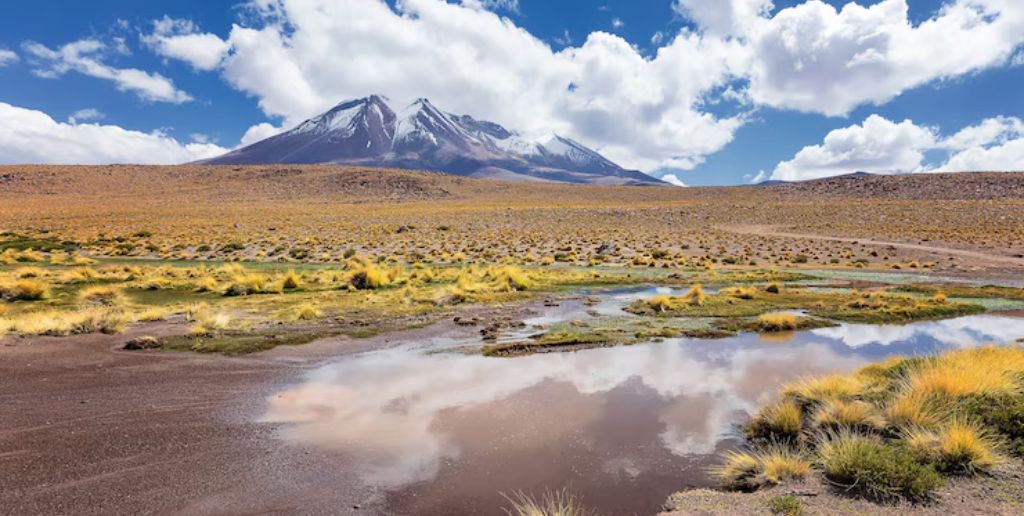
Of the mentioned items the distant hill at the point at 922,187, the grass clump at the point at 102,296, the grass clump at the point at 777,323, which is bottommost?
the grass clump at the point at 102,296

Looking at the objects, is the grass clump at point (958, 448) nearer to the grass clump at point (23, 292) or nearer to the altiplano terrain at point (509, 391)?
the altiplano terrain at point (509, 391)

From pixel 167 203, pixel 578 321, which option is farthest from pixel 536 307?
pixel 167 203

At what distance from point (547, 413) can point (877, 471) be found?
4361mm

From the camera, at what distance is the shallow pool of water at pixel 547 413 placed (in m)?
6.57

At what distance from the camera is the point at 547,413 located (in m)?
8.72

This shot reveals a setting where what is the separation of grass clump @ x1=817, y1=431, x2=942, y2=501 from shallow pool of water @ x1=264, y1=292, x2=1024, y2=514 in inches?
55.6

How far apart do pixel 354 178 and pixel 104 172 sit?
4800 centimetres

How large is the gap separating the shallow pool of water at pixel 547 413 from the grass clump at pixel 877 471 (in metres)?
1.41

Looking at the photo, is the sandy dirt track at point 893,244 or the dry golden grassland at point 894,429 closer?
the dry golden grassland at point 894,429

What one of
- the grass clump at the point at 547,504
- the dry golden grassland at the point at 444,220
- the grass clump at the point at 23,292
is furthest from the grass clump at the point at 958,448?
the dry golden grassland at the point at 444,220

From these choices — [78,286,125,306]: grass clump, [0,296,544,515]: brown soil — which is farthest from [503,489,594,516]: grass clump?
[78,286,125,306]: grass clump

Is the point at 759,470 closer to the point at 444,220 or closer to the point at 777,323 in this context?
the point at 777,323

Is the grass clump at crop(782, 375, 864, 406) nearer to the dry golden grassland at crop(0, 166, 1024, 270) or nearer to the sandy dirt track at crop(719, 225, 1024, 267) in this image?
the dry golden grassland at crop(0, 166, 1024, 270)

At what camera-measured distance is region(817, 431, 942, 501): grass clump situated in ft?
19.3
